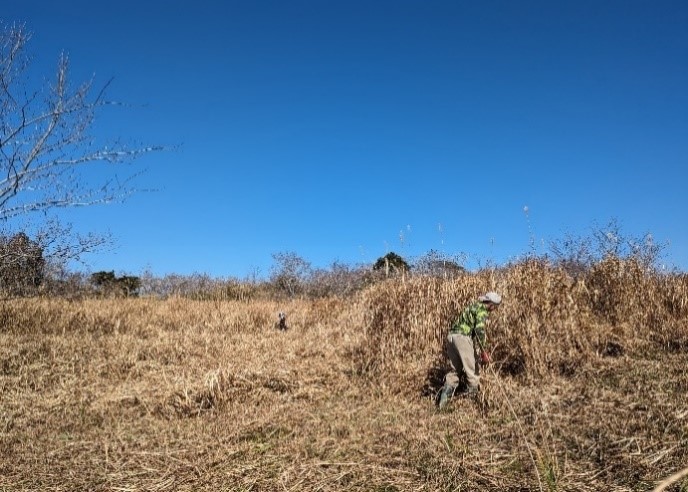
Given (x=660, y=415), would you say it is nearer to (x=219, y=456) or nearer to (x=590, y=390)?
(x=590, y=390)

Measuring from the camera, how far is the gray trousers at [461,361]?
22.8ft

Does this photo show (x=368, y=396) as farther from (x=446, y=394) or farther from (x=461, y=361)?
(x=461, y=361)

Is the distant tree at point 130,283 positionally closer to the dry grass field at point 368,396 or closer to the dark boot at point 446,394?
the dry grass field at point 368,396

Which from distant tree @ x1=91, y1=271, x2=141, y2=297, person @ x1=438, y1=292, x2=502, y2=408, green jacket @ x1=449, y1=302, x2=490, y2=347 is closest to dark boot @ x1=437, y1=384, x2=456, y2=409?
person @ x1=438, y1=292, x2=502, y2=408

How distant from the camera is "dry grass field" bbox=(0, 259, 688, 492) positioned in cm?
452

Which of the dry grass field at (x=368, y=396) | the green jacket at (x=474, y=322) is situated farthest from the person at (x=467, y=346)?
the dry grass field at (x=368, y=396)

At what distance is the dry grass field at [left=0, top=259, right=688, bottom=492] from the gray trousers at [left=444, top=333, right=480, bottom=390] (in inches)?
8.7

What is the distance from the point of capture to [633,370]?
6.92 metres

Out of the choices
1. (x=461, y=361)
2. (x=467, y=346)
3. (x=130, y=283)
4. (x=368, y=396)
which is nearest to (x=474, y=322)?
(x=467, y=346)

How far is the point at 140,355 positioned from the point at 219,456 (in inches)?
206

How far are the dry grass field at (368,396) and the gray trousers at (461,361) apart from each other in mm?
222

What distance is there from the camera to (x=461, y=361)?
7.04 m

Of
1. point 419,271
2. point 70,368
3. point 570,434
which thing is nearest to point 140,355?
point 70,368

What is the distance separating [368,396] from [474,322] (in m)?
1.86
